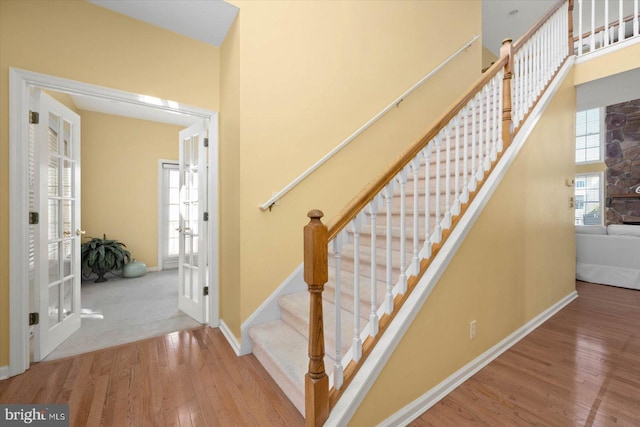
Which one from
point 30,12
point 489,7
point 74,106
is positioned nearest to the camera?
point 30,12

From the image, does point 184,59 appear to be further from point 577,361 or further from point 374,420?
point 577,361

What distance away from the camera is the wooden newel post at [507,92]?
6.87 ft

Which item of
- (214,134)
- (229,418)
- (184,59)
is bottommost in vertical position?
(229,418)

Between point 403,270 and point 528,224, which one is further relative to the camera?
point 528,224


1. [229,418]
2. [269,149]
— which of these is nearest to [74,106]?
[269,149]

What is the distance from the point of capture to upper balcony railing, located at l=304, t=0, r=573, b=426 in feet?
3.83

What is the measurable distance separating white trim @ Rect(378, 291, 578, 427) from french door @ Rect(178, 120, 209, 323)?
6.42 feet

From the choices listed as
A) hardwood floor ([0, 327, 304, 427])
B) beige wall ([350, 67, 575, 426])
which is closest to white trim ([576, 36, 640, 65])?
beige wall ([350, 67, 575, 426])

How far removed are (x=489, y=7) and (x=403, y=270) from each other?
19.0ft

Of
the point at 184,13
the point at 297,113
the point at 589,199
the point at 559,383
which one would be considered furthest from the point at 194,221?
the point at 589,199

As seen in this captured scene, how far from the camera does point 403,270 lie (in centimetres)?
147

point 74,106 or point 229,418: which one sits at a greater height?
point 74,106
